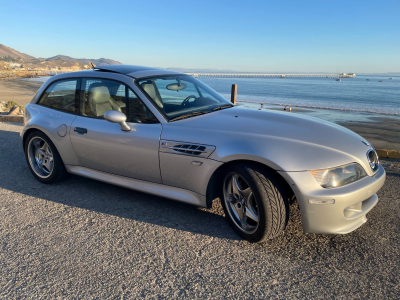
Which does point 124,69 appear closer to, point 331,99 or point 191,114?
point 191,114

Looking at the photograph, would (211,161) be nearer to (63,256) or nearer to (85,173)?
(63,256)

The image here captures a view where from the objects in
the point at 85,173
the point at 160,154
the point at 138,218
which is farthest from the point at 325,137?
the point at 85,173

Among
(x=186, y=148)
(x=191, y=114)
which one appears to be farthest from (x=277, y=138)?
(x=191, y=114)

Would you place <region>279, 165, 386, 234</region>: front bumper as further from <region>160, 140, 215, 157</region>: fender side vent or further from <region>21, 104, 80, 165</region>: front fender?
<region>21, 104, 80, 165</region>: front fender

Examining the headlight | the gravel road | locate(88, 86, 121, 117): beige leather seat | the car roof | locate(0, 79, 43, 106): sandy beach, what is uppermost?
the car roof

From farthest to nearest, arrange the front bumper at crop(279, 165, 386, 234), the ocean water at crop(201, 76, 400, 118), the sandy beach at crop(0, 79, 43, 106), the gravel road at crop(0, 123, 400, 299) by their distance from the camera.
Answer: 1. the ocean water at crop(201, 76, 400, 118)
2. the sandy beach at crop(0, 79, 43, 106)
3. the front bumper at crop(279, 165, 386, 234)
4. the gravel road at crop(0, 123, 400, 299)

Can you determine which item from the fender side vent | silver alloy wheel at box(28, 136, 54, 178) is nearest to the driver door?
the fender side vent

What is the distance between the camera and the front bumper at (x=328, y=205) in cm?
266

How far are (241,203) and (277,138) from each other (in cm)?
70

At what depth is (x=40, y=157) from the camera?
4.74 m

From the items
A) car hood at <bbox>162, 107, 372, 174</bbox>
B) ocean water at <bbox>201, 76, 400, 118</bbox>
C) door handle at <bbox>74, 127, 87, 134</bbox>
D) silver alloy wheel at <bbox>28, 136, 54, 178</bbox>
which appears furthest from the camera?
ocean water at <bbox>201, 76, 400, 118</bbox>

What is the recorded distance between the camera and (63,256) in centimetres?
282

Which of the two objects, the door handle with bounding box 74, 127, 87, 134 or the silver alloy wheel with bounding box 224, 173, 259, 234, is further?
the door handle with bounding box 74, 127, 87, 134

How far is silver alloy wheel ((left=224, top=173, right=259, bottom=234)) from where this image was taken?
302cm
